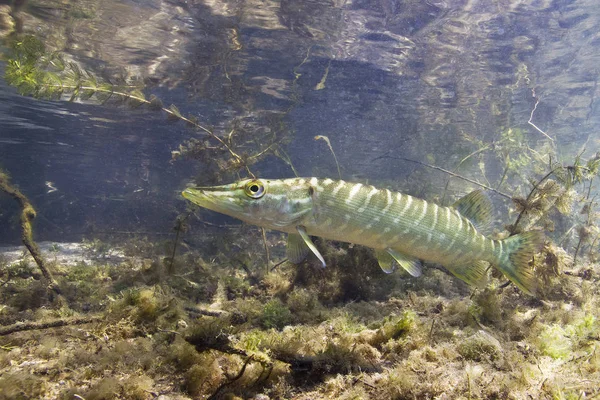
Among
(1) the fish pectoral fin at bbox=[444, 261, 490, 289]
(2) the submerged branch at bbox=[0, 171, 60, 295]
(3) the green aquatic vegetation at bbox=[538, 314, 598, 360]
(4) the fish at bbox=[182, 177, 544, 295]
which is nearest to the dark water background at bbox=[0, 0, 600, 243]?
(2) the submerged branch at bbox=[0, 171, 60, 295]

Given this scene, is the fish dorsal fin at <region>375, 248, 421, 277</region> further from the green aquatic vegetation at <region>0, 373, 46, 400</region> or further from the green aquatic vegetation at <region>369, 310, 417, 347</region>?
the green aquatic vegetation at <region>0, 373, 46, 400</region>

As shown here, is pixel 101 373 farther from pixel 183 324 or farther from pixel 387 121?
pixel 387 121

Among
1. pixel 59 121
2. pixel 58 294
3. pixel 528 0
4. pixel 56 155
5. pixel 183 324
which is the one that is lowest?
pixel 56 155

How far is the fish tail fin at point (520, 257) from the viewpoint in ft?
14.3

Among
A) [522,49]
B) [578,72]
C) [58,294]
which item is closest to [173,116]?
[58,294]

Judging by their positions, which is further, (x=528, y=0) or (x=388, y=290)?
(x=528, y=0)

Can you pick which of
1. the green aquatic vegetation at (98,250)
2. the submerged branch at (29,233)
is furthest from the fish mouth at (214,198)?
the green aquatic vegetation at (98,250)

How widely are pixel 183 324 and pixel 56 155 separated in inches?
1770

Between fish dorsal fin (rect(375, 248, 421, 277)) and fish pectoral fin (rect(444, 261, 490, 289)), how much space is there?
783 millimetres

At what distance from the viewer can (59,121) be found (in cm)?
2538

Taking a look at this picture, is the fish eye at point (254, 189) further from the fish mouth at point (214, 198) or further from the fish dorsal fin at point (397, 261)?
the fish dorsal fin at point (397, 261)

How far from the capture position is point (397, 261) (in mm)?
4207

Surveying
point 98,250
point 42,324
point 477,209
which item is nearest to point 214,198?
point 42,324

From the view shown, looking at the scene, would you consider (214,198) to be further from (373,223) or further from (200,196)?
(373,223)
